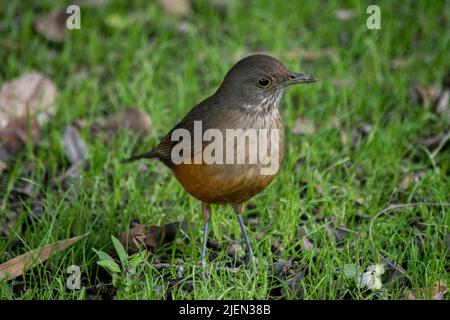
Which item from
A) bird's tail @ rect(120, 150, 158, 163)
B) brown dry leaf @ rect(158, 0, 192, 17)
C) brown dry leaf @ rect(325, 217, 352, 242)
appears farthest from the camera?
brown dry leaf @ rect(158, 0, 192, 17)

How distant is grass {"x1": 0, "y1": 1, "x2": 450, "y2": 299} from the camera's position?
5.51 meters

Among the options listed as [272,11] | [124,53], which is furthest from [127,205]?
[272,11]

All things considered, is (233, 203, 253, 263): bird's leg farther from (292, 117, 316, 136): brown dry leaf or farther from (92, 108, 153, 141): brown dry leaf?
(92, 108, 153, 141): brown dry leaf

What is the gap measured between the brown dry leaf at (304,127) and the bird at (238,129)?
59.3 inches

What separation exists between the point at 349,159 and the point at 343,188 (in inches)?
16.7

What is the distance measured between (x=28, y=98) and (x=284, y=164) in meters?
2.57

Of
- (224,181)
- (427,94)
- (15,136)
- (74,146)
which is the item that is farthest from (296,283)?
(427,94)

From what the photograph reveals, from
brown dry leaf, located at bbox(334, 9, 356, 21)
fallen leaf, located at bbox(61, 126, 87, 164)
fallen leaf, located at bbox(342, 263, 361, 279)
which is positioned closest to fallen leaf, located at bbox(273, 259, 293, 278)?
fallen leaf, located at bbox(342, 263, 361, 279)

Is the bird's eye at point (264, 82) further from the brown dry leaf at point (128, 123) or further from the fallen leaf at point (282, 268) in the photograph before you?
the brown dry leaf at point (128, 123)

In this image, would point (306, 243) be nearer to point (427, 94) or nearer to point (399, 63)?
point (427, 94)

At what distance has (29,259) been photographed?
5.47m

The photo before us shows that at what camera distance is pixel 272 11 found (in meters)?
9.13

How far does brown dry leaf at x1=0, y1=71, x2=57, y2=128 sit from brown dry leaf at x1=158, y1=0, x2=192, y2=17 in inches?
73.7
